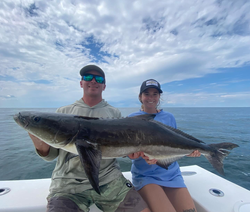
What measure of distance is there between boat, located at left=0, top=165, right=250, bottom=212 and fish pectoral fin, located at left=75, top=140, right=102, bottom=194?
1.63m

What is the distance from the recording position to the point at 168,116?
389 cm

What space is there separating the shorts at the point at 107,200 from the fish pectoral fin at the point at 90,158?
1.02m

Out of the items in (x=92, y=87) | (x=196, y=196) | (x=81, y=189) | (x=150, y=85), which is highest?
(x=150, y=85)

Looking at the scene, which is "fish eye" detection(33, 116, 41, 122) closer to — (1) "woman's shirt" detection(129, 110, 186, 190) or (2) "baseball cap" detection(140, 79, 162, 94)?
(1) "woman's shirt" detection(129, 110, 186, 190)

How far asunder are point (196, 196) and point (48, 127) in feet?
12.0

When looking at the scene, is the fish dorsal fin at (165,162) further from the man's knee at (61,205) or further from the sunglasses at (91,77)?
the sunglasses at (91,77)

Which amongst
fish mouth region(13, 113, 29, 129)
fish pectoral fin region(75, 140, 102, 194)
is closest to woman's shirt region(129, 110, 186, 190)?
fish pectoral fin region(75, 140, 102, 194)

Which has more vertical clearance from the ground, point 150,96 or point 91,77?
point 91,77

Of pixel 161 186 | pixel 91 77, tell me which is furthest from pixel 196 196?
pixel 91 77

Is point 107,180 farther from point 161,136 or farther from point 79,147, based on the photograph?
point 161,136

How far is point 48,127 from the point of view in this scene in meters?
2.27

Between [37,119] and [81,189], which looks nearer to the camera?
[37,119]

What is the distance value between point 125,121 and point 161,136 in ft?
2.56

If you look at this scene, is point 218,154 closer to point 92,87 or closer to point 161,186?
point 161,186
